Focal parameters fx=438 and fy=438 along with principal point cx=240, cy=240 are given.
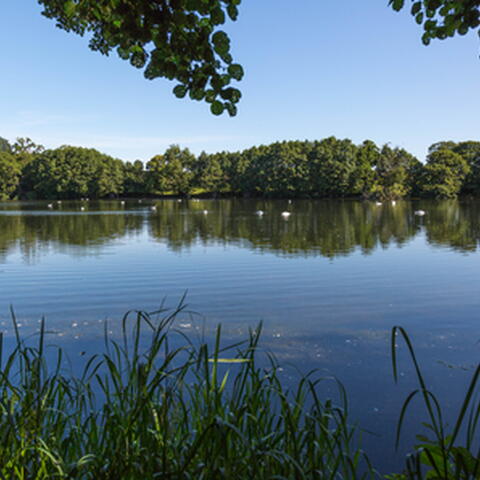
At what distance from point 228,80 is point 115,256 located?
1696 cm

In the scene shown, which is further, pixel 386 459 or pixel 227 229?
pixel 227 229

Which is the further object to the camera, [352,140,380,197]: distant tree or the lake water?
[352,140,380,197]: distant tree

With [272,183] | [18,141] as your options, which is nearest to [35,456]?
[272,183]

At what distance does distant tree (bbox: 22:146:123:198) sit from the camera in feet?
327

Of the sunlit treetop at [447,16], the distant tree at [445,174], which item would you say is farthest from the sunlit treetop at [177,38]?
the distant tree at [445,174]

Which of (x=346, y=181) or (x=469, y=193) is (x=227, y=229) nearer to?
(x=346, y=181)

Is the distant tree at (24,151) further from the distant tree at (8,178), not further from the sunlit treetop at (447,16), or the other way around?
the sunlit treetop at (447,16)

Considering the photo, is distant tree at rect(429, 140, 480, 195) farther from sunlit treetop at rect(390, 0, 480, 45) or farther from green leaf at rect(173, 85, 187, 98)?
green leaf at rect(173, 85, 187, 98)

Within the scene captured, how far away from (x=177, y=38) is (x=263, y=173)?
89755mm

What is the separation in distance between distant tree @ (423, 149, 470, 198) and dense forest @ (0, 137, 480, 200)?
16 cm

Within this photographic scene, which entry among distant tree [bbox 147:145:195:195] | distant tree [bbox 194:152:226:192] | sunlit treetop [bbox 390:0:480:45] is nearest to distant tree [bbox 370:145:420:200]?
distant tree [bbox 194:152:226:192]

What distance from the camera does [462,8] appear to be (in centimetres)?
400

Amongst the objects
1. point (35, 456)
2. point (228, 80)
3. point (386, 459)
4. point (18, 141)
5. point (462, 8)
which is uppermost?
point (18, 141)

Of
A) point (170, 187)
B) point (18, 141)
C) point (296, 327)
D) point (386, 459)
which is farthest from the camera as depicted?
point (18, 141)
